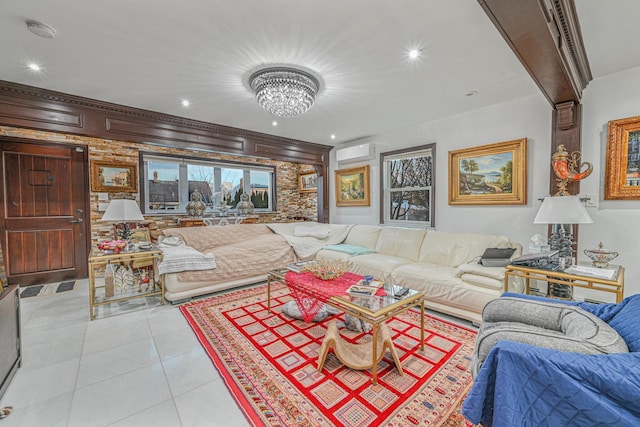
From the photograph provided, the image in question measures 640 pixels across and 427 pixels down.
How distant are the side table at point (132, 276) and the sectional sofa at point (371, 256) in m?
0.32

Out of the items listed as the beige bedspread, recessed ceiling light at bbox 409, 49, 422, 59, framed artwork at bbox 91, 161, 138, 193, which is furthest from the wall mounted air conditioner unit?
framed artwork at bbox 91, 161, 138, 193

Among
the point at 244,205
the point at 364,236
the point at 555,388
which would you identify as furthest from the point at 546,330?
the point at 244,205

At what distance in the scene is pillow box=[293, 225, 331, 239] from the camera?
4.97m

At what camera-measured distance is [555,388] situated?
853 millimetres

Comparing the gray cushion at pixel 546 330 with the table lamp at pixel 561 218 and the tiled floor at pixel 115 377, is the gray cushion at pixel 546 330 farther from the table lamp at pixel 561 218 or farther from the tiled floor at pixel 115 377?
the tiled floor at pixel 115 377

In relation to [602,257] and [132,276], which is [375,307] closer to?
[602,257]

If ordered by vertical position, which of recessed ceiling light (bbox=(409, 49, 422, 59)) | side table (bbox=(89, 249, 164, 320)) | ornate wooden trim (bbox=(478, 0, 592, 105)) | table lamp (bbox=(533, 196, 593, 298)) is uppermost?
recessed ceiling light (bbox=(409, 49, 422, 59))

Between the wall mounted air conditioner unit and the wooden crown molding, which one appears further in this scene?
the wall mounted air conditioner unit

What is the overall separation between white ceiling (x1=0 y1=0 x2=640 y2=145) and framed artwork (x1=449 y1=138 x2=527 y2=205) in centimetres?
61

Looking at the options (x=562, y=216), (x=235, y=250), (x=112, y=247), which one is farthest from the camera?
(x=235, y=250)

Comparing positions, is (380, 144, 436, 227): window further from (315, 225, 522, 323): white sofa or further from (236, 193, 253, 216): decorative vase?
(236, 193, 253, 216): decorative vase

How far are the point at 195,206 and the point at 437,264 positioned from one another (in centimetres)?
417

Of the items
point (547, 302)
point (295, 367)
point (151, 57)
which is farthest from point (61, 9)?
point (547, 302)

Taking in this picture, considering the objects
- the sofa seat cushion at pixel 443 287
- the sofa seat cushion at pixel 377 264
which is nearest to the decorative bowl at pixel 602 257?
Answer: the sofa seat cushion at pixel 443 287
